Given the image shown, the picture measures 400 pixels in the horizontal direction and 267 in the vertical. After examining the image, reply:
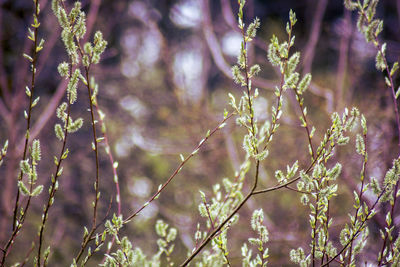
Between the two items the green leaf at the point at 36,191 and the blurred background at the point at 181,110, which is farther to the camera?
the blurred background at the point at 181,110

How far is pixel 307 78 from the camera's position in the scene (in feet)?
3.38

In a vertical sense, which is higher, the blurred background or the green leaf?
the blurred background

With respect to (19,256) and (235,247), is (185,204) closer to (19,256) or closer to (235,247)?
(235,247)

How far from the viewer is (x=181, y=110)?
3.65 m

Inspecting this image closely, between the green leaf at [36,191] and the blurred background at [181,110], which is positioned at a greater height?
the blurred background at [181,110]

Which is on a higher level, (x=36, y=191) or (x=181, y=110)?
(x=181, y=110)

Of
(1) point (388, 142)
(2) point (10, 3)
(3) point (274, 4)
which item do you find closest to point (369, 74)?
(1) point (388, 142)

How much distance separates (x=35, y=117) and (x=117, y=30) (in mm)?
2566

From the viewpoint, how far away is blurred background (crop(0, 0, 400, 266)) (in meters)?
2.74

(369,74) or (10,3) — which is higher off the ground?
(369,74)

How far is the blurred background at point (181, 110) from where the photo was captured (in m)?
2.74

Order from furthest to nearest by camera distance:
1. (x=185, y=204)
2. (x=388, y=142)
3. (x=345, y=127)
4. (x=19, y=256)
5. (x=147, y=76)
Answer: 1. (x=147, y=76)
2. (x=185, y=204)
3. (x=19, y=256)
4. (x=388, y=142)
5. (x=345, y=127)

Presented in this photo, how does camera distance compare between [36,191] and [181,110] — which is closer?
[36,191]

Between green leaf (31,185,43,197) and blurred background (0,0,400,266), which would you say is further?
blurred background (0,0,400,266)
